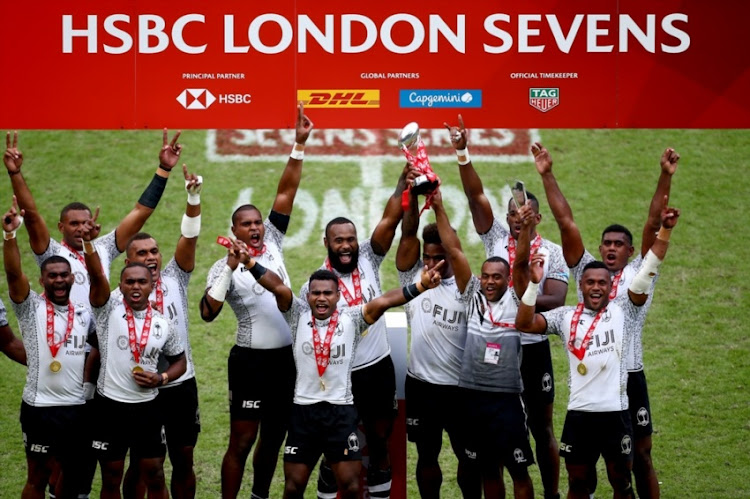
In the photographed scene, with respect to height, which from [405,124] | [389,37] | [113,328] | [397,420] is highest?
[389,37]

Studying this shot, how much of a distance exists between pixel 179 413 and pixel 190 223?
137 cm

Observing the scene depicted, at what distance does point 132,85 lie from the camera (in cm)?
1039

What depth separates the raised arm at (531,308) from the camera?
880 cm

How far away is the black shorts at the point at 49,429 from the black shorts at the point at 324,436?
152 cm

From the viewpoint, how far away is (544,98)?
1033cm

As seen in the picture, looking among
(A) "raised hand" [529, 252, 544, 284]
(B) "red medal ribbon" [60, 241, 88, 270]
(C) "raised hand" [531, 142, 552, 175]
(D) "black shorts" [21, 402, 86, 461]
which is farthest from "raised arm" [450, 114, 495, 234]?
(D) "black shorts" [21, 402, 86, 461]

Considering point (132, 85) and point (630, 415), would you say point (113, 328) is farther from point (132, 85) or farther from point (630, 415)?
point (630, 415)

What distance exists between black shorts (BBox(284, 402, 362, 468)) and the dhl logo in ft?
8.60

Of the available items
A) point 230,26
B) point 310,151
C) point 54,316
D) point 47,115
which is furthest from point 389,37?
point 310,151

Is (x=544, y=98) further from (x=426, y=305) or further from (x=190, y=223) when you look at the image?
(x=190, y=223)

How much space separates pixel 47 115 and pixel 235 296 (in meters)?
2.31

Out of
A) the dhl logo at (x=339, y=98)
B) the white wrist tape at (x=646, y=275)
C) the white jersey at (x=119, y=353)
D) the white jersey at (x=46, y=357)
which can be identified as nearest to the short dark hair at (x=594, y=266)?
the white wrist tape at (x=646, y=275)

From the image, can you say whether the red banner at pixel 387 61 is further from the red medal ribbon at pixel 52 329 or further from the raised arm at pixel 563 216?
the red medal ribbon at pixel 52 329

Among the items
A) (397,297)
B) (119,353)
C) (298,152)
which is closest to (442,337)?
(397,297)
